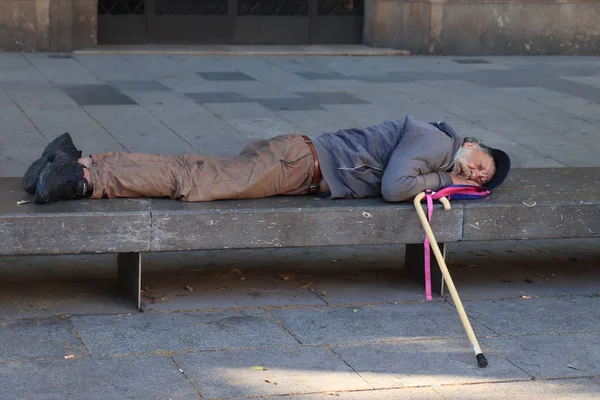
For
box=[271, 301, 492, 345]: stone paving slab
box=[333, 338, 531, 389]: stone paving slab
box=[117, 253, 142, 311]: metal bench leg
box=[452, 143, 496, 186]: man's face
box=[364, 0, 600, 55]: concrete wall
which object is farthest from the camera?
box=[364, 0, 600, 55]: concrete wall

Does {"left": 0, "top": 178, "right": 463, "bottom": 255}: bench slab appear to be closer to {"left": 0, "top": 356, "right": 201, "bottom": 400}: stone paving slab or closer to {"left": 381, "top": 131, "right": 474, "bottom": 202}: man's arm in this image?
{"left": 381, "top": 131, "right": 474, "bottom": 202}: man's arm

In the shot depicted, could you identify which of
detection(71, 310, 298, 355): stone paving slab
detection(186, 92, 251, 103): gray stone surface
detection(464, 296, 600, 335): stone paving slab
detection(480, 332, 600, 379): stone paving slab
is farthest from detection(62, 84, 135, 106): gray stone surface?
detection(480, 332, 600, 379): stone paving slab

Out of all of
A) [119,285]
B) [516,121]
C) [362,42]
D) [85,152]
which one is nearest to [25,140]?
[85,152]

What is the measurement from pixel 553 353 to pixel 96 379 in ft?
6.37

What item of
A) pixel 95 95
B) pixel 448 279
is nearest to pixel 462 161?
pixel 448 279

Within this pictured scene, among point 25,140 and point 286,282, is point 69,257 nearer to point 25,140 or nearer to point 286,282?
point 286,282

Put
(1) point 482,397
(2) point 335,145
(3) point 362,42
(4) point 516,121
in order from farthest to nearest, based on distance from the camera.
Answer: (3) point 362,42 → (4) point 516,121 → (2) point 335,145 → (1) point 482,397

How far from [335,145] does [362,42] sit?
31.1ft

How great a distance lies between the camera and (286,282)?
17.8 feet

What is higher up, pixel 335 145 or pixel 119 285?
pixel 335 145

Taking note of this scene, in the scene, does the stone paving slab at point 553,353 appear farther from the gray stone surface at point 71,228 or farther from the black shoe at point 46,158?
the black shoe at point 46,158

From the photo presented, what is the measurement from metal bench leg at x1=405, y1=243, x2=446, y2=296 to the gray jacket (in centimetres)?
42

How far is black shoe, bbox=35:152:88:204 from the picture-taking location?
4.77 m

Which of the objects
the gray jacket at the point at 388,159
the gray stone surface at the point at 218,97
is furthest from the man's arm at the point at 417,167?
the gray stone surface at the point at 218,97
